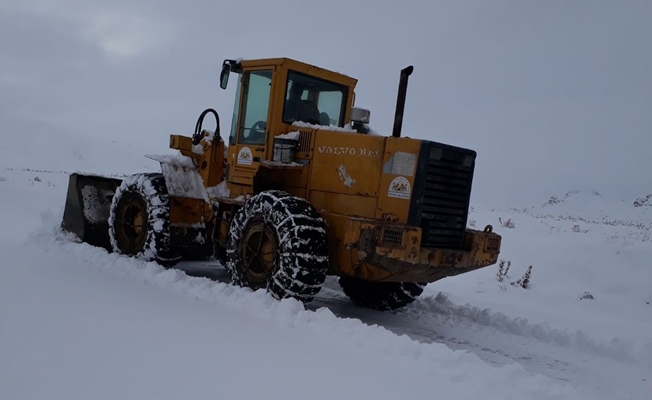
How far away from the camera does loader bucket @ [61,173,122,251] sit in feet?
29.7

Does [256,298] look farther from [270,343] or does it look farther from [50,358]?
[50,358]

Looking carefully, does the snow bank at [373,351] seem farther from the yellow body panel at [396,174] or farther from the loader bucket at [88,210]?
the loader bucket at [88,210]

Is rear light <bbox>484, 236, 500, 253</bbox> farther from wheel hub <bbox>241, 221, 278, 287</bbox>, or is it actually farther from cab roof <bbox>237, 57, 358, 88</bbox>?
cab roof <bbox>237, 57, 358, 88</bbox>

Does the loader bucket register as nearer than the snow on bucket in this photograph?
No

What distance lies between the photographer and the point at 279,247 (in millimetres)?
6125

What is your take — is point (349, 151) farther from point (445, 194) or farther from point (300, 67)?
point (300, 67)

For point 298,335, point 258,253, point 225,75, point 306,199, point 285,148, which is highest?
point 225,75

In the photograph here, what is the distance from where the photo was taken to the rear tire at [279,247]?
5.96 m

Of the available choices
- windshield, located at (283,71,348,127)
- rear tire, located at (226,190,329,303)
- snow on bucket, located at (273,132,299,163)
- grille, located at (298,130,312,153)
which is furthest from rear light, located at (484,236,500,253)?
windshield, located at (283,71,348,127)

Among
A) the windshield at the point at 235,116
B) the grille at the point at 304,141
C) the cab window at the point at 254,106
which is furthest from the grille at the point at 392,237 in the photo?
the windshield at the point at 235,116

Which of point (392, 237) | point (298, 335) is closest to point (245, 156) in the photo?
point (392, 237)

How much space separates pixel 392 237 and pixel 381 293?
1.99 meters

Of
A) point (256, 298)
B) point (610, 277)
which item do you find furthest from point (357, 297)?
Answer: point (610, 277)

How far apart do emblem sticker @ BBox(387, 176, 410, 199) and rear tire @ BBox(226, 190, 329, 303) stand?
824mm
